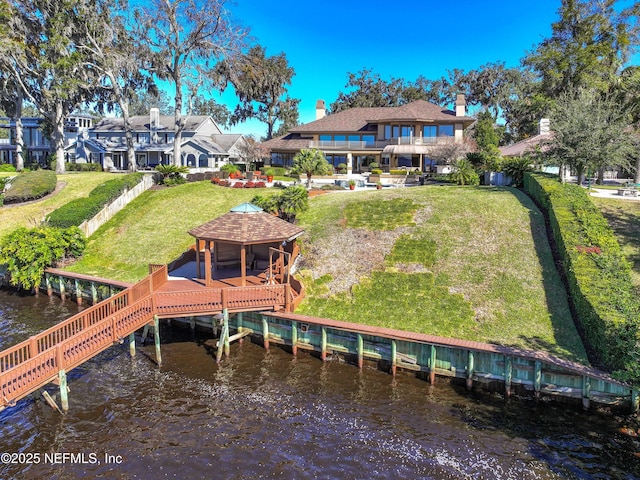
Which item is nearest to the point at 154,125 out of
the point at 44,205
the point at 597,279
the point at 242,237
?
the point at 44,205

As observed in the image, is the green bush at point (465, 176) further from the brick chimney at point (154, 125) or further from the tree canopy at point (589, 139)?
the brick chimney at point (154, 125)

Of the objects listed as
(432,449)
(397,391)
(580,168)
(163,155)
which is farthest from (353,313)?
(163,155)

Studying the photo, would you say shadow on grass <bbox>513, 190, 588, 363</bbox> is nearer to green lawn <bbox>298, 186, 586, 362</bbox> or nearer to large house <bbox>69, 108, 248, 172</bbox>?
green lawn <bbox>298, 186, 586, 362</bbox>

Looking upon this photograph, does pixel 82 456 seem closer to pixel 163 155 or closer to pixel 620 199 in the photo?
pixel 620 199

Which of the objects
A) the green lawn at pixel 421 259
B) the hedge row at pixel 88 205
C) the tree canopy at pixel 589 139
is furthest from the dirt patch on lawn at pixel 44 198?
the tree canopy at pixel 589 139

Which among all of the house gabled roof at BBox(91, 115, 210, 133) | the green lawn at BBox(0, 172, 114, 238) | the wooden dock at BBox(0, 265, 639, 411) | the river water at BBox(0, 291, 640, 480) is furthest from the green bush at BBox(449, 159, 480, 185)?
the house gabled roof at BBox(91, 115, 210, 133)

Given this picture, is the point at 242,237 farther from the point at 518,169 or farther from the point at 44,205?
the point at 44,205
